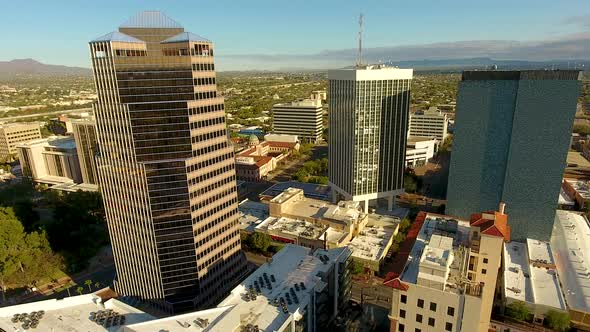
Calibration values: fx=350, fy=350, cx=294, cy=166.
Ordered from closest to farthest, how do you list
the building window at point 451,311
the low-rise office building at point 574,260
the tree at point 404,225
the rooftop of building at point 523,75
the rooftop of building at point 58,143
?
the building window at point 451,311
the low-rise office building at point 574,260
the rooftop of building at point 523,75
the tree at point 404,225
the rooftop of building at point 58,143

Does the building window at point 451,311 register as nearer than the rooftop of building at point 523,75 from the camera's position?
Yes

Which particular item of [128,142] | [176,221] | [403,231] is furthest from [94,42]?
[403,231]

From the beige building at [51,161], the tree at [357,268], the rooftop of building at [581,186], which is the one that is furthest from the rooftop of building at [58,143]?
the rooftop of building at [581,186]

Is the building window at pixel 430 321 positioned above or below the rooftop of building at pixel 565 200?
above

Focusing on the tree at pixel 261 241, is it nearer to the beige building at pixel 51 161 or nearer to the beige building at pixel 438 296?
the beige building at pixel 438 296

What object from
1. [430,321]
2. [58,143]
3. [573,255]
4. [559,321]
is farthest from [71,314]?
[58,143]

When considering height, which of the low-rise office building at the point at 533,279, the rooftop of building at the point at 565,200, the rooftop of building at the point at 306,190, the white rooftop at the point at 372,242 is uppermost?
the low-rise office building at the point at 533,279

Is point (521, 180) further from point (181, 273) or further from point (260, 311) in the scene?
point (181, 273)
